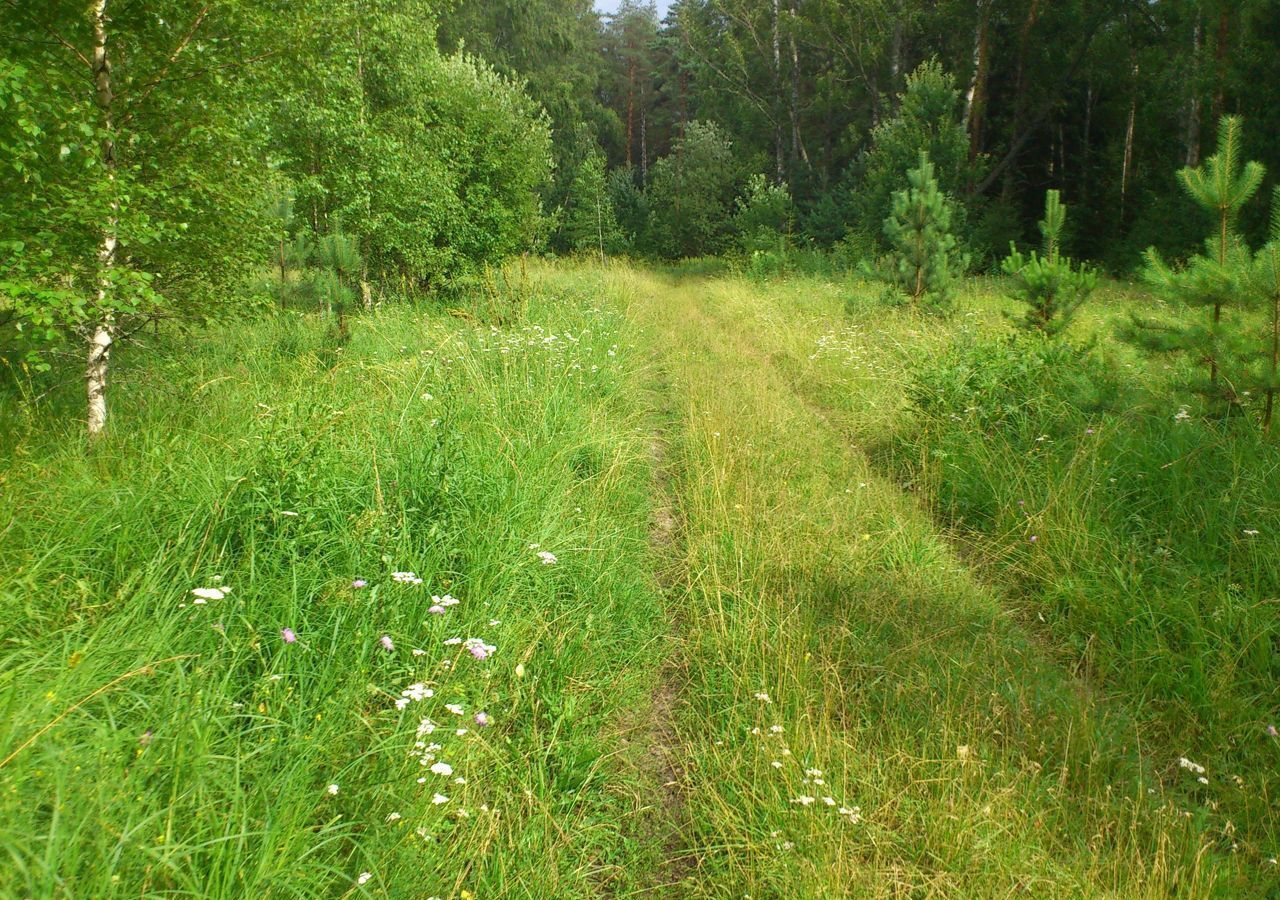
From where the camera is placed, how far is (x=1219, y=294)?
4.67m

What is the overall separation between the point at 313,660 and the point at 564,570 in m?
1.34

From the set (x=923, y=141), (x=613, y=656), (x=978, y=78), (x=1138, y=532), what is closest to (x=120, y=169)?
(x=613, y=656)

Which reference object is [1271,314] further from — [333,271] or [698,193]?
[698,193]

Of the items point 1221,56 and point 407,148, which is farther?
point 1221,56

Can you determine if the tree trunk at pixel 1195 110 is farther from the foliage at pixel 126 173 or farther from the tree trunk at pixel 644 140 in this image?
the tree trunk at pixel 644 140

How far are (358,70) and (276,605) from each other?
11.2 meters

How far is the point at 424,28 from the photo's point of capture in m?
12.4

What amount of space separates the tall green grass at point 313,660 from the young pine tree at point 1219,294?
151 inches

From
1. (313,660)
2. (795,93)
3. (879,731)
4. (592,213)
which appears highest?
(795,93)

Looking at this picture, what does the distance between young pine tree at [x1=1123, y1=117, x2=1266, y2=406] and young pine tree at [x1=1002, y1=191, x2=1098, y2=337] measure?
1723 mm

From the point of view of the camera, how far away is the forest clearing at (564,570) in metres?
2.01

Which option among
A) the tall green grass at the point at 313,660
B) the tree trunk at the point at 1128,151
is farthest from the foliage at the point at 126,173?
the tree trunk at the point at 1128,151

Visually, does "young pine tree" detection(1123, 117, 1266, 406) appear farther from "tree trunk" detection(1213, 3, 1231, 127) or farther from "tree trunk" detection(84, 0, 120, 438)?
"tree trunk" detection(1213, 3, 1231, 127)

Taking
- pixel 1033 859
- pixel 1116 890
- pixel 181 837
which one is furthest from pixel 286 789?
pixel 1116 890
